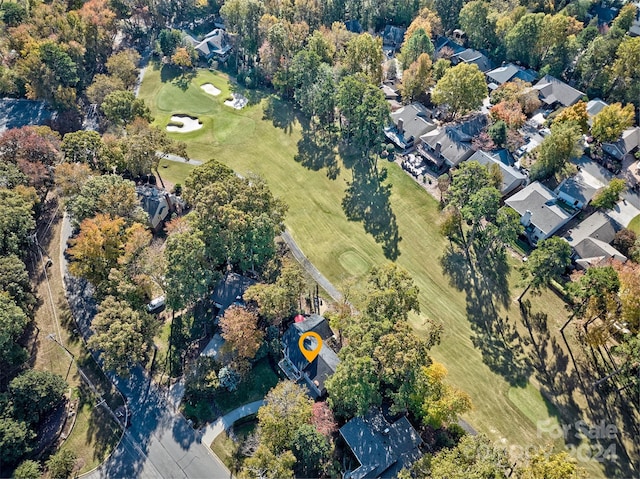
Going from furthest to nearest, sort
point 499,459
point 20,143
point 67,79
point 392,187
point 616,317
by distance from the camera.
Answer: point 67,79 < point 392,187 < point 20,143 < point 616,317 < point 499,459

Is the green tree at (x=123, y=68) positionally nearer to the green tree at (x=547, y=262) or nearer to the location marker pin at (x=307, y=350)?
the location marker pin at (x=307, y=350)

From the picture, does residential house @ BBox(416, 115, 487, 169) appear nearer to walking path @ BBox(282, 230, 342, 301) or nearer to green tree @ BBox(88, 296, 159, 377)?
walking path @ BBox(282, 230, 342, 301)

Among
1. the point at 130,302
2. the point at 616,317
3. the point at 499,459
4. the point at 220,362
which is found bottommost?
the point at 220,362

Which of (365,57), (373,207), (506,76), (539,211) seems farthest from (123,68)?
(539,211)

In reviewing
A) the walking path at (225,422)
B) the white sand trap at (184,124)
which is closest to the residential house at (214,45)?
the white sand trap at (184,124)

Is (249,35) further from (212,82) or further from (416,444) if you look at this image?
(416,444)

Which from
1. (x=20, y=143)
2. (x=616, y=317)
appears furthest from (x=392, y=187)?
(x=20, y=143)

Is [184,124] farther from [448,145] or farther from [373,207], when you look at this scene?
[448,145]

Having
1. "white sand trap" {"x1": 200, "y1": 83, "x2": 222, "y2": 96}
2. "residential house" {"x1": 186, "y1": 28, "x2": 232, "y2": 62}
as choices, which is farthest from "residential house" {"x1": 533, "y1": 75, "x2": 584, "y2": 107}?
"residential house" {"x1": 186, "y1": 28, "x2": 232, "y2": 62}
